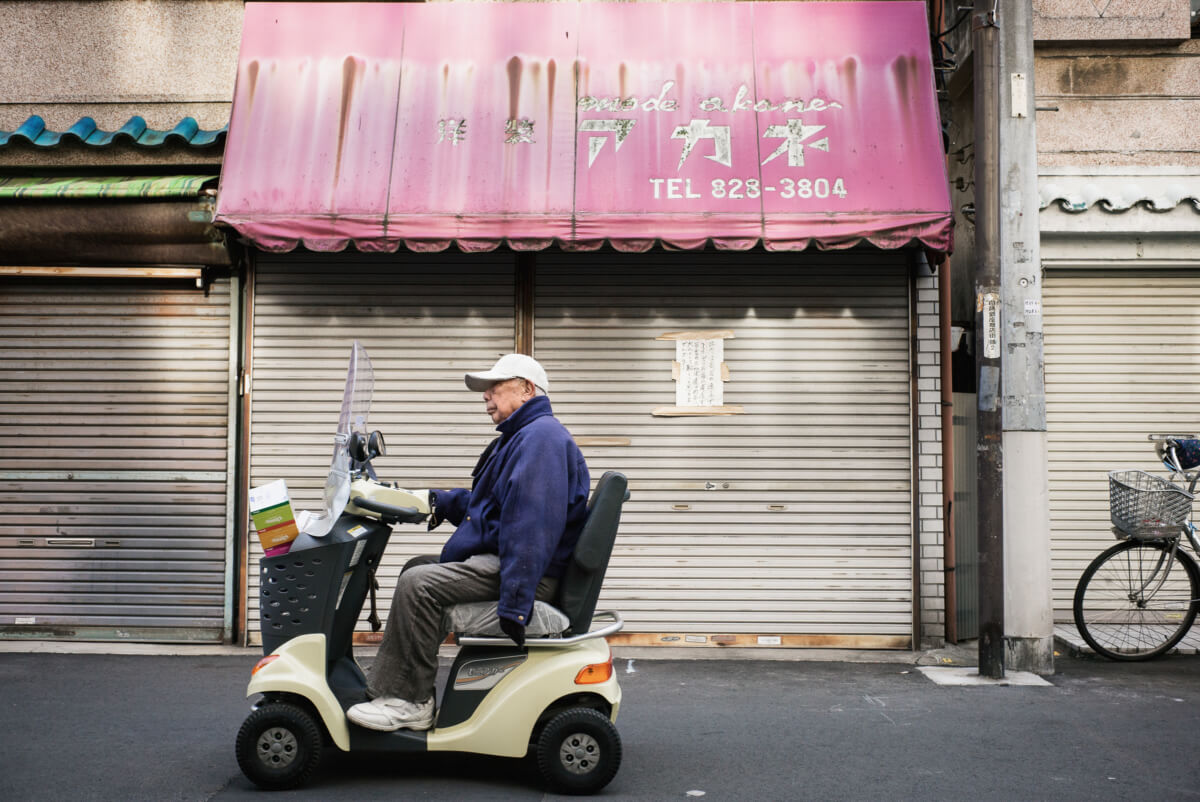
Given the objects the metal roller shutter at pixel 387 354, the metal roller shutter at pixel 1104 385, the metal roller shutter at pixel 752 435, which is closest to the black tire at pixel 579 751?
the metal roller shutter at pixel 752 435

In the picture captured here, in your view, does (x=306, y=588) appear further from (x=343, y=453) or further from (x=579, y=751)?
(x=579, y=751)

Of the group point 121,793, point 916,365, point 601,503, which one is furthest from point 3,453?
point 916,365

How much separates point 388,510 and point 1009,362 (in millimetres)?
4352

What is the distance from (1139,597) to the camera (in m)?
7.16

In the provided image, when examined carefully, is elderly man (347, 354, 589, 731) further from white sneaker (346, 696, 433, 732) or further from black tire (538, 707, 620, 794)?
black tire (538, 707, 620, 794)

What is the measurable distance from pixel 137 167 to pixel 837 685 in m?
6.48

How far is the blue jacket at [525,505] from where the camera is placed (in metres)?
4.21

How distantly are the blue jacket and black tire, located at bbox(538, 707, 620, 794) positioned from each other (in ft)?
1.69

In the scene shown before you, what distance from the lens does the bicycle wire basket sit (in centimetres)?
686

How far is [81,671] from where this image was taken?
679cm

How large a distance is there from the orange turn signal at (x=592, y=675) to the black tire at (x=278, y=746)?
114cm

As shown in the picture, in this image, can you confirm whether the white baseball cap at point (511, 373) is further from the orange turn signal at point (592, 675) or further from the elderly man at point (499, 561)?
the orange turn signal at point (592, 675)

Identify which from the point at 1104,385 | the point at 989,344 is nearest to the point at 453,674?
the point at 989,344

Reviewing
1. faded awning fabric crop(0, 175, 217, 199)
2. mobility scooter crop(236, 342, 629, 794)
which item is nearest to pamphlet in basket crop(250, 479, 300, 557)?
mobility scooter crop(236, 342, 629, 794)
